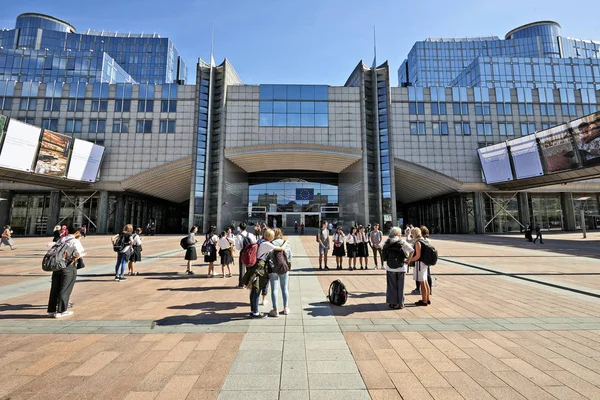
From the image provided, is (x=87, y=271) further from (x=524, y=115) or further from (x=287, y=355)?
(x=524, y=115)

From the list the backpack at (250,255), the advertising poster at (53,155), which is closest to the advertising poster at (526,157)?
the backpack at (250,255)

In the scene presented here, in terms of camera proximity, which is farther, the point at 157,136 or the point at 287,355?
the point at 157,136

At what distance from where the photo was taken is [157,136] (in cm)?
3825

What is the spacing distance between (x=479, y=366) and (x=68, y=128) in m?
49.3

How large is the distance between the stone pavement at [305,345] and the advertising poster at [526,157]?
29.9m

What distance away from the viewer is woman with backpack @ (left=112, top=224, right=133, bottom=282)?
8.59 meters

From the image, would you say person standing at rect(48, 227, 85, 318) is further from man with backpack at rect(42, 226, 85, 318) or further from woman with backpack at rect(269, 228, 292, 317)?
woman with backpack at rect(269, 228, 292, 317)

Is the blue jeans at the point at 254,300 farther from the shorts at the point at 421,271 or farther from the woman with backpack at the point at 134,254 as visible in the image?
the woman with backpack at the point at 134,254

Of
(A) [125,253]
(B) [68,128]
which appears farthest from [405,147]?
(B) [68,128]

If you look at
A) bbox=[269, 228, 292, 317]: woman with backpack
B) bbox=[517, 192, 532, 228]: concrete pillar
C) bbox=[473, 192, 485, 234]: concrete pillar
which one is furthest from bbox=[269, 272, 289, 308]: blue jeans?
bbox=[517, 192, 532, 228]: concrete pillar

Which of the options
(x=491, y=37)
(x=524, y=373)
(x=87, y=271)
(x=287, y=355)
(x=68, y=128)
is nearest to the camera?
(x=524, y=373)

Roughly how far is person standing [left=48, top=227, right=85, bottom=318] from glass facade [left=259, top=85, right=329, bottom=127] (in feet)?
117

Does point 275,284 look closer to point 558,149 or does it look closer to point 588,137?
point 588,137

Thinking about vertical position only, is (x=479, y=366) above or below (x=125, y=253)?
below
